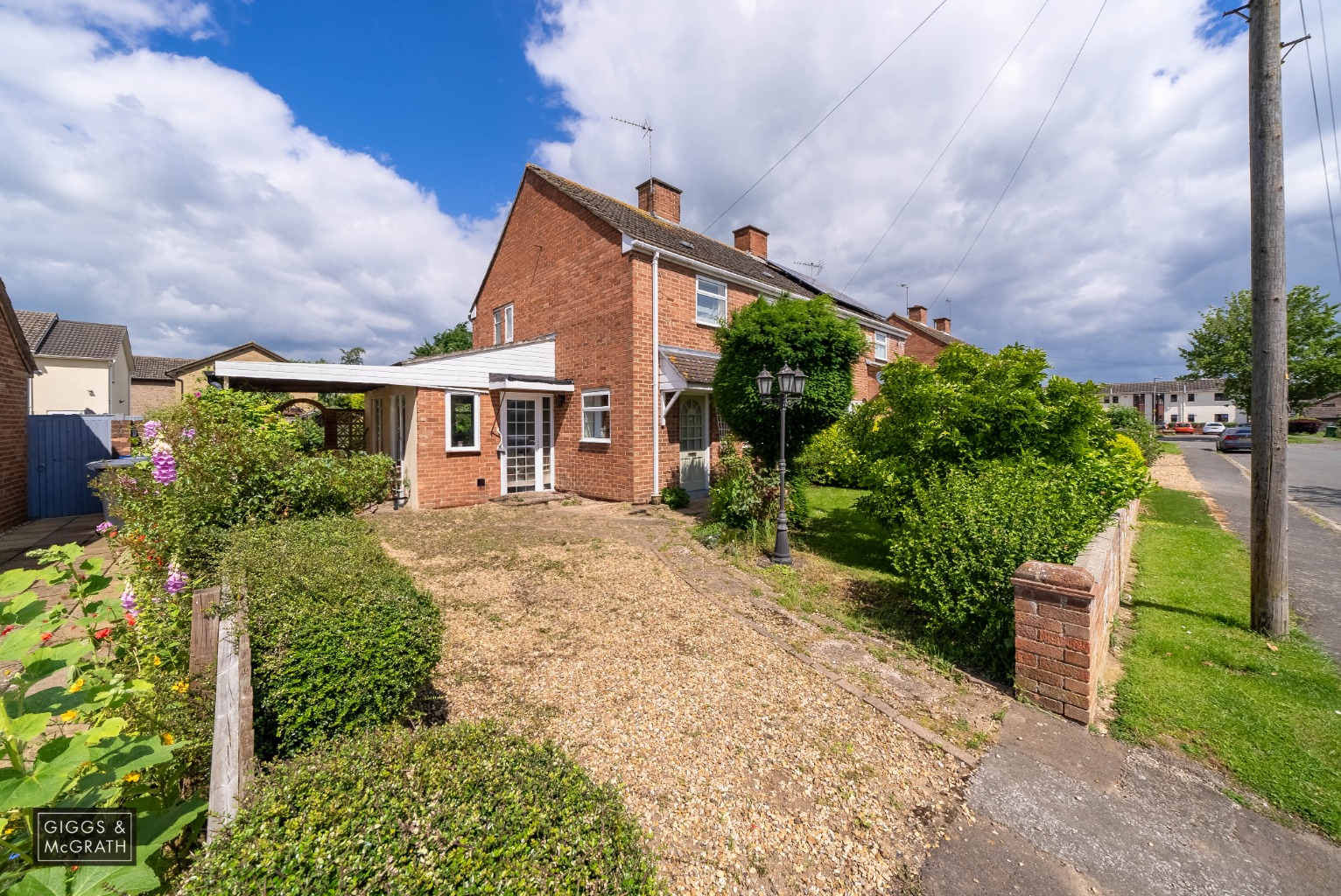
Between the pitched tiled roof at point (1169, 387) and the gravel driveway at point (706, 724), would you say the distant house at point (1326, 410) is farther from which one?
the gravel driveway at point (706, 724)

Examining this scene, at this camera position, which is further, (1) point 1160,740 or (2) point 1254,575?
(2) point 1254,575

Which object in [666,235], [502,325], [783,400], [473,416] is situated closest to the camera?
[783,400]

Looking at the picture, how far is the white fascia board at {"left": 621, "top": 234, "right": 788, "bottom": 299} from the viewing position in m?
11.8

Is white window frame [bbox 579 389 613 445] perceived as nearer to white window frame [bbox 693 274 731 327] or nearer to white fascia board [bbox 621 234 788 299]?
white window frame [bbox 693 274 731 327]

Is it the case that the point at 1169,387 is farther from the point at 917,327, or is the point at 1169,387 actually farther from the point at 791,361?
the point at 791,361

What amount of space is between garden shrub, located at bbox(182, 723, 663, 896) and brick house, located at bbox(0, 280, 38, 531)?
1358 centimetres

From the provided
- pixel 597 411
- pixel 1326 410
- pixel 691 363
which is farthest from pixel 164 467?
pixel 1326 410

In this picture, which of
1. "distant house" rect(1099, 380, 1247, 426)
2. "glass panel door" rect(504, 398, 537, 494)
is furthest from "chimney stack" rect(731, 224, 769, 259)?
"distant house" rect(1099, 380, 1247, 426)

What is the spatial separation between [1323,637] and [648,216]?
53.9 ft

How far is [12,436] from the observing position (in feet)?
33.2

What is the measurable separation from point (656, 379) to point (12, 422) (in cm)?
1285

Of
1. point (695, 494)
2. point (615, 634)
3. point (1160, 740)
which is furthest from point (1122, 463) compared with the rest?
point (695, 494)

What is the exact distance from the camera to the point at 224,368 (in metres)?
A: 8.77

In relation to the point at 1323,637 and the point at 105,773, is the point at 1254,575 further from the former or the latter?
the point at 105,773
